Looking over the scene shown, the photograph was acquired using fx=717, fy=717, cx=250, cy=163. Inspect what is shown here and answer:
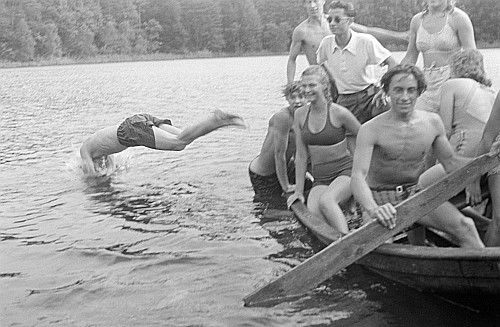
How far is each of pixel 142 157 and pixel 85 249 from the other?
203 inches

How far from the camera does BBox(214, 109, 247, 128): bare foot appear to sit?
25.8 ft

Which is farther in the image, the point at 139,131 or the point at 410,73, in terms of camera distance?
the point at 139,131

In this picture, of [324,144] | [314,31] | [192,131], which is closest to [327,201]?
→ [324,144]

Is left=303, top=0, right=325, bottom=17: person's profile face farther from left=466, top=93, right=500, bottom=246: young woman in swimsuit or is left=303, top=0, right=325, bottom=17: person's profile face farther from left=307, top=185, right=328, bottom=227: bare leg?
left=466, top=93, right=500, bottom=246: young woman in swimsuit

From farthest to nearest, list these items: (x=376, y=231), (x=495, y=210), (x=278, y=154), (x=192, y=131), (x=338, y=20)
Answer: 1. (x=192, y=131)
2. (x=278, y=154)
3. (x=338, y=20)
4. (x=495, y=210)
5. (x=376, y=231)

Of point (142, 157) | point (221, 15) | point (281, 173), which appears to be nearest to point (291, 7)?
point (221, 15)

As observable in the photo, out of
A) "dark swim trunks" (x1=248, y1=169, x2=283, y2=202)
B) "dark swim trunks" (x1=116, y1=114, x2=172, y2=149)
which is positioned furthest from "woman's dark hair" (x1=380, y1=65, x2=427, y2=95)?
"dark swim trunks" (x1=116, y1=114, x2=172, y2=149)

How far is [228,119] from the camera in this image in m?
7.99

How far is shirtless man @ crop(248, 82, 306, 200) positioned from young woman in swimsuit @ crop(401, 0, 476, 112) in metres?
→ 1.13

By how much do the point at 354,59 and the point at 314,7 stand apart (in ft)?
3.45

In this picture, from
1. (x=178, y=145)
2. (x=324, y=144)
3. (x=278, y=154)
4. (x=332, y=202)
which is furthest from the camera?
(x=178, y=145)

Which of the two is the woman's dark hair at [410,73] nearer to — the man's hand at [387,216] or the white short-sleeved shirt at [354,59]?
the man's hand at [387,216]

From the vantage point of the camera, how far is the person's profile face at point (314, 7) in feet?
25.5

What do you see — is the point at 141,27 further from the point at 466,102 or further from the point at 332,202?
the point at 466,102
